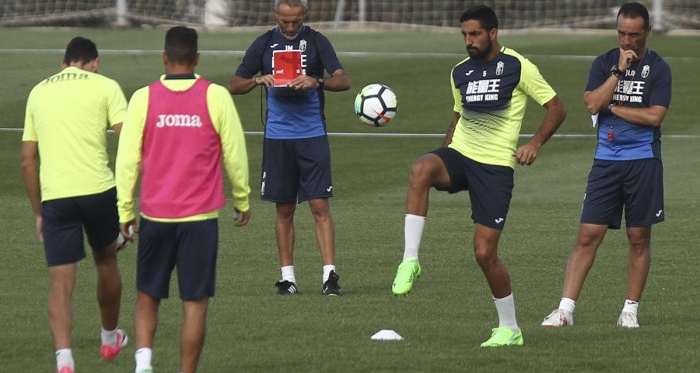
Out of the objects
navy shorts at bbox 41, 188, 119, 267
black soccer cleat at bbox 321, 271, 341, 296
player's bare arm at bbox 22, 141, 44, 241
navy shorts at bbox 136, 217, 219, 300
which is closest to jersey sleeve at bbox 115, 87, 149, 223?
navy shorts at bbox 136, 217, 219, 300

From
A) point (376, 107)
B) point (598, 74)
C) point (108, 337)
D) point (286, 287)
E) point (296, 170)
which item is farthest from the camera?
point (296, 170)

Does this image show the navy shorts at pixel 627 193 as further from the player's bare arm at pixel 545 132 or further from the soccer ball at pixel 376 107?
the soccer ball at pixel 376 107

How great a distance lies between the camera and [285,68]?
1106cm

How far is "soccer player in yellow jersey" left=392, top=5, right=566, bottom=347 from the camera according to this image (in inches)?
352

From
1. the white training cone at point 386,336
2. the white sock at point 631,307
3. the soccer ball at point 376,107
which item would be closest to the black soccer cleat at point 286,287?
the soccer ball at point 376,107

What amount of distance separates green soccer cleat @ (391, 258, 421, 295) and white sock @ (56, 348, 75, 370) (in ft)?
6.67

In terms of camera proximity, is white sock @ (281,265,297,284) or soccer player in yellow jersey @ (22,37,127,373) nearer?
soccer player in yellow jersey @ (22,37,127,373)

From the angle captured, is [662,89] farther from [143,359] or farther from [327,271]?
[143,359]

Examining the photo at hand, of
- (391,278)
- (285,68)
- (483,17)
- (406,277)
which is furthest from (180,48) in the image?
(391,278)

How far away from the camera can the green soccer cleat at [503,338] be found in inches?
349

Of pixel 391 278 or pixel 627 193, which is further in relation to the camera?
pixel 391 278

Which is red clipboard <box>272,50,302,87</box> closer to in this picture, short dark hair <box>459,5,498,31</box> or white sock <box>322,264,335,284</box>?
white sock <box>322,264,335,284</box>

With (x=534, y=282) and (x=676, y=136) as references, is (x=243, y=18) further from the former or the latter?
(x=534, y=282)

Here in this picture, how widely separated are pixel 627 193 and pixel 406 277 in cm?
190
